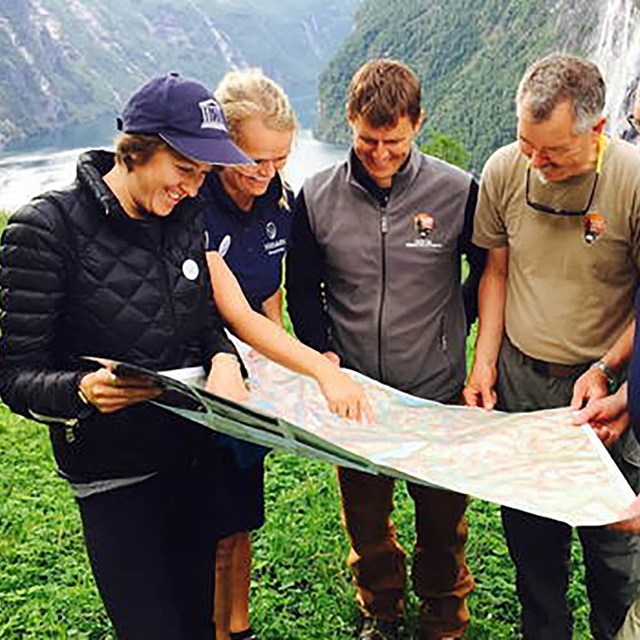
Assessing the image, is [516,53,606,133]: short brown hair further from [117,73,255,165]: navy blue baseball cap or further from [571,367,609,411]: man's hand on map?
[117,73,255,165]: navy blue baseball cap

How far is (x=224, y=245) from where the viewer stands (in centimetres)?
332

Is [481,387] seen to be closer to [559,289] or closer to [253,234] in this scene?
[559,289]

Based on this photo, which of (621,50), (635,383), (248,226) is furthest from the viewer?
(621,50)

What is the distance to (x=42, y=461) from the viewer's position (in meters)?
5.99

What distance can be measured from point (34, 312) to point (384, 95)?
148 cm

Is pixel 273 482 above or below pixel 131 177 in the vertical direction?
below

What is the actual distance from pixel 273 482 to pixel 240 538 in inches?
76.6

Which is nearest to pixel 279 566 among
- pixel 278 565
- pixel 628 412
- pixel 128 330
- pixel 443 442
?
pixel 278 565

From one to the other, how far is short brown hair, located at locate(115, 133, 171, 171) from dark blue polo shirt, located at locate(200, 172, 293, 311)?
66 centimetres

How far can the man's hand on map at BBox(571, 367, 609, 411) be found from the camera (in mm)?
3191

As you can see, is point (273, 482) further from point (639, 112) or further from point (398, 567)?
point (639, 112)

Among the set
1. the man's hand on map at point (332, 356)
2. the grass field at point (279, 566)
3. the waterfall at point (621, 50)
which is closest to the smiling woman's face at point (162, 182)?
the man's hand on map at point (332, 356)

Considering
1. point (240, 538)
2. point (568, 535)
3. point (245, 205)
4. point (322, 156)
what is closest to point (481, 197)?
point (245, 205)

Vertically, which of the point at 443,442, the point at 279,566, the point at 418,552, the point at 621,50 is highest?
the point at 443,442
